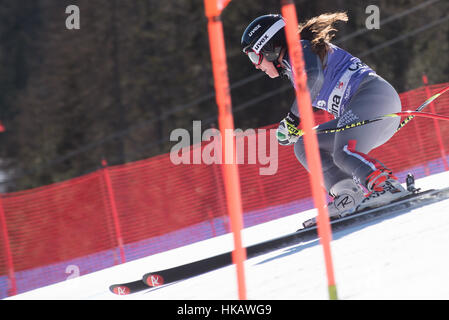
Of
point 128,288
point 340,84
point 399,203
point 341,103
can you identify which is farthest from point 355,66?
point 128,288

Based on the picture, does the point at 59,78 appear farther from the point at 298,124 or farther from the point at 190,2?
the point at 298,124

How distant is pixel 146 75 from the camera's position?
78.1 feet

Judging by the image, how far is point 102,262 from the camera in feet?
30.2

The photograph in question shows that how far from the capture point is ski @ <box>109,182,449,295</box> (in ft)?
13.5

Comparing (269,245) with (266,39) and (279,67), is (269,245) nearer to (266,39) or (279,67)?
(279,67)

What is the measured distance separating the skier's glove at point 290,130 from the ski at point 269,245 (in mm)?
805


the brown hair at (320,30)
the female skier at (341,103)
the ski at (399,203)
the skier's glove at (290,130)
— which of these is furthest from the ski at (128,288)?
the brown hair at (320,30)

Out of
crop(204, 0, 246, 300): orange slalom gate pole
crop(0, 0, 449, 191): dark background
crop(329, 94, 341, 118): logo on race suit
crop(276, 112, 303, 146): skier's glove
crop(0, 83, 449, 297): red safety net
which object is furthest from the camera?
crop(0, 0, 449, 191): dark background

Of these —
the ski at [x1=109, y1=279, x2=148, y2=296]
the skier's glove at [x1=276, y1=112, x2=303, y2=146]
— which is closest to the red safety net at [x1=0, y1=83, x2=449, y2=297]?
the skier's glove at [x1=276, y1=112, x2=303, y2=146]

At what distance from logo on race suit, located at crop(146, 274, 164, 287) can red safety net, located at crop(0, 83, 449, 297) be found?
16.1ft

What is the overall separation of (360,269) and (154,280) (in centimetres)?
168

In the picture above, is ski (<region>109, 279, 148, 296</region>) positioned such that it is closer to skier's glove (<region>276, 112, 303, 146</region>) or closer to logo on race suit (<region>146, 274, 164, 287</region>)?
logo on race suit (<region>146, 274, 164, 287</region>)

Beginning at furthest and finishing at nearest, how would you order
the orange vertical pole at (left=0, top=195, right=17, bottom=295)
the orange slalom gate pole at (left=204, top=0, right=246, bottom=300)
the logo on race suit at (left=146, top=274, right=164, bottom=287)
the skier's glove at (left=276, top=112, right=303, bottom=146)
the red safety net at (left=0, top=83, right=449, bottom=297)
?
the red safety net at (left=0, top=83, right=449, bottom=297), the orange vertical pole at (left=0, top=195, right=17, bottom=295), the skier's glove at (left=276, top=112, right=303, bottom=146), the logo on race suit at (left=146, top=274, right=164, bottom=287), the orange slalom gate pole at (left=204, top=0, right=246, bottom=300)

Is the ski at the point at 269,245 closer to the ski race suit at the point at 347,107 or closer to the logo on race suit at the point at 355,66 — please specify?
the ski race suit at the point at 347,107
